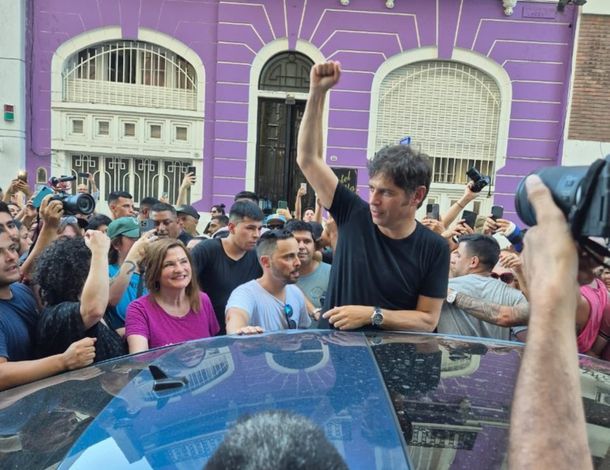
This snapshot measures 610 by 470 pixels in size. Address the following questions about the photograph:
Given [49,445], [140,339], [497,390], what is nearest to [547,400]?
[497,390]

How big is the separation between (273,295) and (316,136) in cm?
102

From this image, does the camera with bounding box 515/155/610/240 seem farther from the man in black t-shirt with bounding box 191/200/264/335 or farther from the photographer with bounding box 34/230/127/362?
the man in black t-shirt with bounding box 191/200/264/335

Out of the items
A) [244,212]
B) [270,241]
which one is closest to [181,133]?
[244,212]

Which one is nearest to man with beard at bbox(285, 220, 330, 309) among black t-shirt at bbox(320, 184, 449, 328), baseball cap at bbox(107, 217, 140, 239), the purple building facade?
baseball cap at bbox(107, 217, 140, 239)

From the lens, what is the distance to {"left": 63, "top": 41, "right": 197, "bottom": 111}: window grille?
34.2 feet

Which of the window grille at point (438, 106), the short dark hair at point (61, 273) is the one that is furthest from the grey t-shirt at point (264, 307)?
the window grille at point (438, 106)

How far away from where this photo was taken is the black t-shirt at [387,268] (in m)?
2.09

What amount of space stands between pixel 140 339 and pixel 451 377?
5.23 feet

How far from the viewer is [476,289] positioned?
2928mm

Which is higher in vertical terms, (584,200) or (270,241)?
(584,200)

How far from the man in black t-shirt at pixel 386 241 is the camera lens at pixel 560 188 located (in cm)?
113

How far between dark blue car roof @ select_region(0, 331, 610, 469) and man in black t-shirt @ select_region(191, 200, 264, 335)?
1812mm

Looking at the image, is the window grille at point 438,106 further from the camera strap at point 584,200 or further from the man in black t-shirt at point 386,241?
the camera strap at point 584,200

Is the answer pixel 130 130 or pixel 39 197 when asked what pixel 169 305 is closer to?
pixel 39 197
